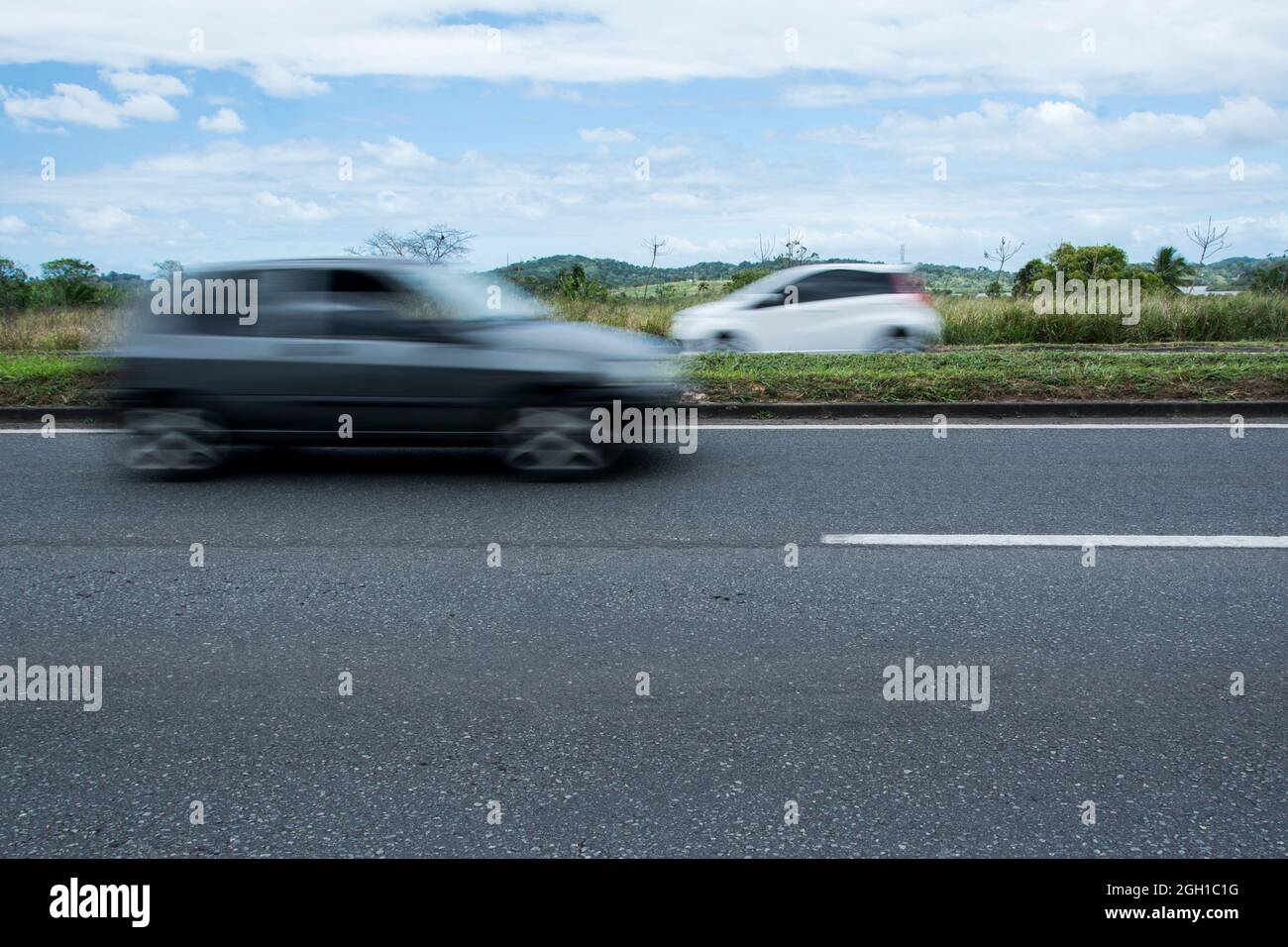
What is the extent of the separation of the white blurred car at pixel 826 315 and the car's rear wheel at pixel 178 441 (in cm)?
982

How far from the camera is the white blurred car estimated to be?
16484mm

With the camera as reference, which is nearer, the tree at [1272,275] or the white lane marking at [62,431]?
the white lane marking at [62,431]

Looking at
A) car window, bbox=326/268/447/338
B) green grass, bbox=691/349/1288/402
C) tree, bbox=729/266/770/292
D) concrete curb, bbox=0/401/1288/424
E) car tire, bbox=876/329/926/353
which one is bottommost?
concrete curb, bbox=0/401/1288/424

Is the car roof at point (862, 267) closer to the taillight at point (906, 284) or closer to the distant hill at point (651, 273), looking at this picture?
the taillight at point (906, 284)

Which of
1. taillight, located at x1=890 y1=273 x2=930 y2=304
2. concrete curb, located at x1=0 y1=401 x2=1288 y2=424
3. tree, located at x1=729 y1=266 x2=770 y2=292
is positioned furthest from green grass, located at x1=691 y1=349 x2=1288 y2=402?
tree, located at x1=729 y1=266 x2=770 y2=292

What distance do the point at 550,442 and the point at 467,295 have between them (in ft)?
4.25

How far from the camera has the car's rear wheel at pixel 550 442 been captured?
796cm

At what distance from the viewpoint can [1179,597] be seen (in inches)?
207

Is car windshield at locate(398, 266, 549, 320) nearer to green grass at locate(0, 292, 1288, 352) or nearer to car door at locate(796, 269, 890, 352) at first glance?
car door at locate(796, 269, 890, 352)

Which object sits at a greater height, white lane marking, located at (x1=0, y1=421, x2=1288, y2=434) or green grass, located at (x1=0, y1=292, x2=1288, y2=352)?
green grass, located at (x1=0, y1=292, x2=1288, y2=352)

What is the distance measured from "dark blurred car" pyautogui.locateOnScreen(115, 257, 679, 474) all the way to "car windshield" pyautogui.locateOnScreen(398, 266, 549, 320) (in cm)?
2

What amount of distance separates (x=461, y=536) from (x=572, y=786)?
318 centimetres

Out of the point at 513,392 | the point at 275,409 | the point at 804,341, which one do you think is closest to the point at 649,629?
the point at 513,392

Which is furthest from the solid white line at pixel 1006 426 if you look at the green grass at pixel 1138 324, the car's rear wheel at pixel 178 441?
the green grass at pixel 1138 324
